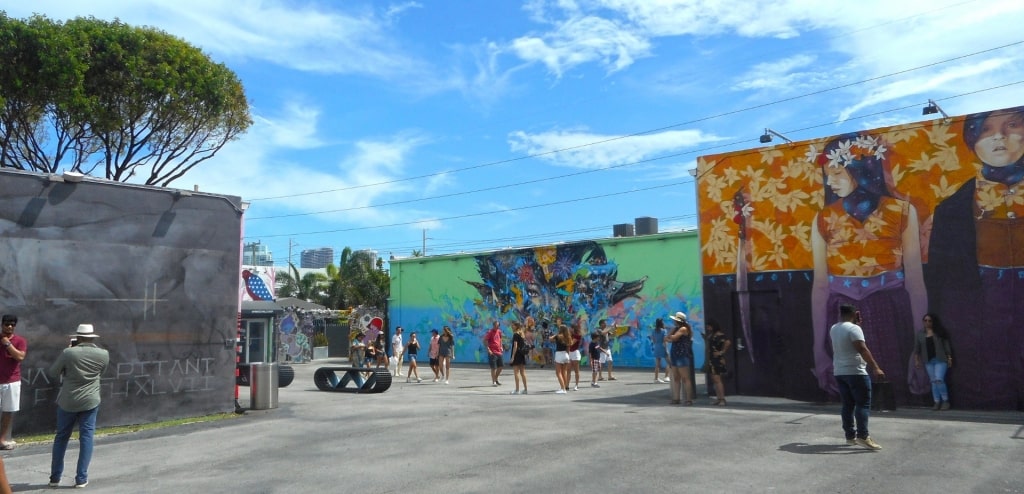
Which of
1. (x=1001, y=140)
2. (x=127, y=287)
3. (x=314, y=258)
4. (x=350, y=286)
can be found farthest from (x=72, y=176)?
(x=314, y=258)

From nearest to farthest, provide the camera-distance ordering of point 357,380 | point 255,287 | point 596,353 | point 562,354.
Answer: point 562,354 < point 357,380 < point 596,353 < point 255,287

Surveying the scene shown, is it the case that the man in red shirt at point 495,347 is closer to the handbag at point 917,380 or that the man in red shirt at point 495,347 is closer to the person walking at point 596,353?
the person walking at point 596,353

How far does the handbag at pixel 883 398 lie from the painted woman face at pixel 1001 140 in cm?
432

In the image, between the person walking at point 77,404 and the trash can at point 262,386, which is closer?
the person walking at point 77,404

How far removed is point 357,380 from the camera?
19.5 m

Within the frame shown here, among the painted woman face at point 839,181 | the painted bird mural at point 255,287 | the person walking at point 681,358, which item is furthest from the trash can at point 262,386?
the painted bird mural at point 255,287

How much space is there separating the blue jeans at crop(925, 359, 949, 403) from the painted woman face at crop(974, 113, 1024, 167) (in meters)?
3.62

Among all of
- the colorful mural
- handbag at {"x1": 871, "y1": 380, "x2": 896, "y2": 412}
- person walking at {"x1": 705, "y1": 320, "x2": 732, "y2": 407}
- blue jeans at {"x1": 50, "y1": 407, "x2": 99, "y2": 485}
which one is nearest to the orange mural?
person walking at {"x1": 705, "y1": 320, "x2": 732, "y2": 407}

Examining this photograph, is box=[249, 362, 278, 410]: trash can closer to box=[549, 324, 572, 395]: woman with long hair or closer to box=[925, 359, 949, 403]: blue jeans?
box=[549, 324, 572, 395]: woman with long hair

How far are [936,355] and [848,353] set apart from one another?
5285 millimetres

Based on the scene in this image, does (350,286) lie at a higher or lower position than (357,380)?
higher

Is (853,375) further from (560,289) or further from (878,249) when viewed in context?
(560,289)

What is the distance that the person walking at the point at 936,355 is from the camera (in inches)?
529

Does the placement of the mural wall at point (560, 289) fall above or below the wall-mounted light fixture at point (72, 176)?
below
